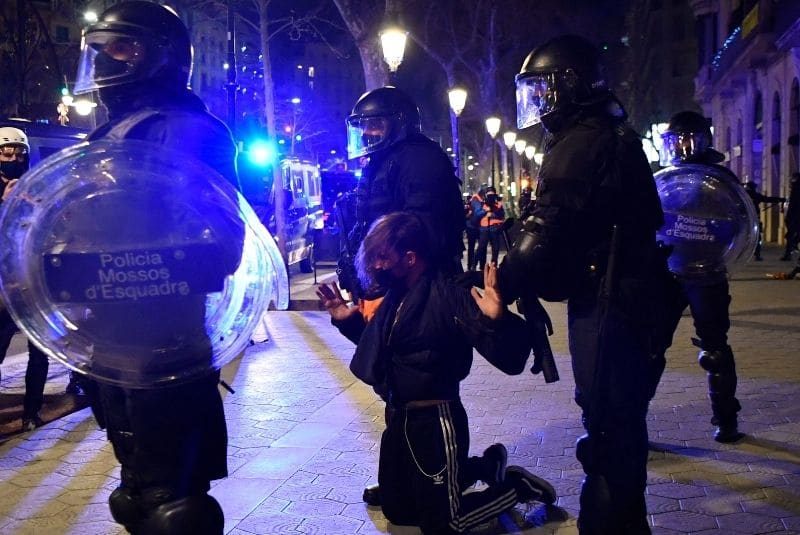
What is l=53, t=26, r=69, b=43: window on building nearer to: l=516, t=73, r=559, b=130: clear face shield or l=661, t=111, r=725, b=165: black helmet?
l=661, t=111, r=725, b=165: black helmet

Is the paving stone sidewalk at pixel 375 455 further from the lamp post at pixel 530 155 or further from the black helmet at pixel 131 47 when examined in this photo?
the lamp post at pixel 530 155

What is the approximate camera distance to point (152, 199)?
2537 mm

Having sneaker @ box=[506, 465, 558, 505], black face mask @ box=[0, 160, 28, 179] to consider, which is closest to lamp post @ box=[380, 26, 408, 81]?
black face mask @ box=[0, 160, 28, 179]

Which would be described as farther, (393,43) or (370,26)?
(370,26)

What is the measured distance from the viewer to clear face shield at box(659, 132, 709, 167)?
185 inches

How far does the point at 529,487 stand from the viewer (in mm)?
3877

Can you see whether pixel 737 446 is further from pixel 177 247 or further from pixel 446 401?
pixel 177 247

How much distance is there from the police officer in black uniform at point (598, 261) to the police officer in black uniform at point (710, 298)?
66.0 inches

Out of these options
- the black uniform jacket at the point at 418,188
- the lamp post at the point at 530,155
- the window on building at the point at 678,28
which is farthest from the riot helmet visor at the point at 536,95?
the window on building at the point at 678,28

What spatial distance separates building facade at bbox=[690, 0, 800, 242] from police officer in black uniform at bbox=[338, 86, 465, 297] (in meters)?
17.0

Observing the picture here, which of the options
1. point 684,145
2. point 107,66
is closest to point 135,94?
point 107,66

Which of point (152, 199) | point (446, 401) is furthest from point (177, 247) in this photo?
point (446, 401)

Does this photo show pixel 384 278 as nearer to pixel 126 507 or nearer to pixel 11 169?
pixel 126 507

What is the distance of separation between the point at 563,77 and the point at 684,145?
1.86 metres
